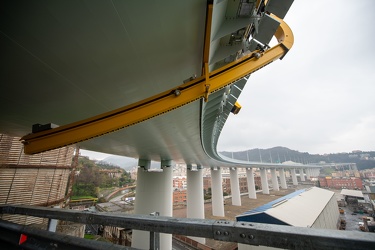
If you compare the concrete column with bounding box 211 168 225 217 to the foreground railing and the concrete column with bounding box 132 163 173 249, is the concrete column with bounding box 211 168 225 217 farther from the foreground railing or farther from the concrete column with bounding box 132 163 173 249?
the foreground railing

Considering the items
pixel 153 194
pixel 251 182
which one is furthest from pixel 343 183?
pixel 153 194

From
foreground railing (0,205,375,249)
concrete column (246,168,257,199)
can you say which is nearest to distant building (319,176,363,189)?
concrete column (246,168,257,199)

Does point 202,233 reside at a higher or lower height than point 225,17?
lower

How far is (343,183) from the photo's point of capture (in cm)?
7488

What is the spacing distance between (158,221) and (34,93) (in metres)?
4.44

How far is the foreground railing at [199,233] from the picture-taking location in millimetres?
1299

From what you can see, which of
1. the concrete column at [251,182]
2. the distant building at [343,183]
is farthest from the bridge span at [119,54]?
the distant building at [343,183]

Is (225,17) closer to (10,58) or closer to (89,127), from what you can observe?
(89,127)

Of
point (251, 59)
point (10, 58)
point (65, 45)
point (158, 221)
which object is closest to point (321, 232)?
point (158, 221)

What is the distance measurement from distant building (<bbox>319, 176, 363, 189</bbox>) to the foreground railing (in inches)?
4082

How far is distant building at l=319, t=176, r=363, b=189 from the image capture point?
71.4m

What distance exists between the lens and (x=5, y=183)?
10.5 metres

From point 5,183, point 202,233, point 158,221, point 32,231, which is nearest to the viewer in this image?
point 202,233

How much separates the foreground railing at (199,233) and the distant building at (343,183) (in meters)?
104
